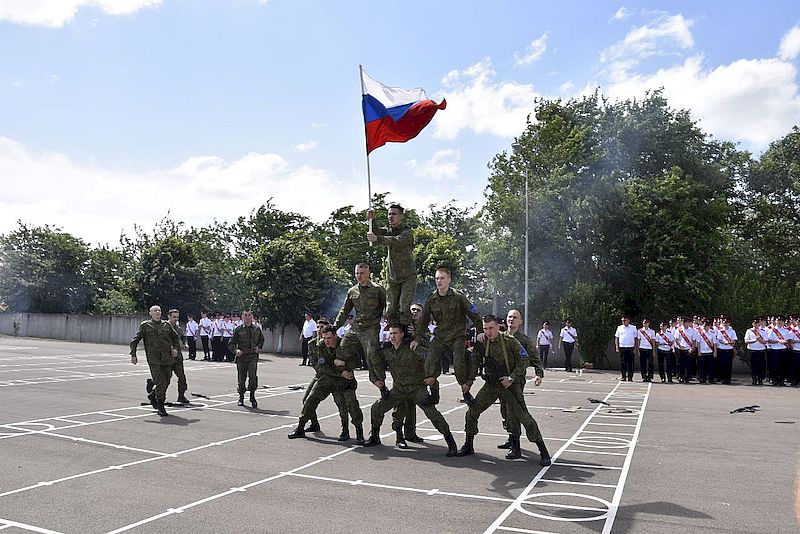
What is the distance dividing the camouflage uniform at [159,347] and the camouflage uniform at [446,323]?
602cm

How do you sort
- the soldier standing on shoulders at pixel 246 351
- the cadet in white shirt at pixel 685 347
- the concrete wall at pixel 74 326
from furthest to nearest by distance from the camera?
the concrete wall at pixel 74 326
the cadet in white shirt at pixel 685 347
the soldier standing on shoulders at pixel 246 351

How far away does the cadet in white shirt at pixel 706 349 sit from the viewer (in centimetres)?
2145

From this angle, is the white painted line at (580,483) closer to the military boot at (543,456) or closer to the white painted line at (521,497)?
the white painted line at (521,497)

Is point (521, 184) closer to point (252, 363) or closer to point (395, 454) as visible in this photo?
point (252, 363)

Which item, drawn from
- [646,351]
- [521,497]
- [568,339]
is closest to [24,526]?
[521,497]

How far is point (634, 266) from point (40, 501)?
26.4m

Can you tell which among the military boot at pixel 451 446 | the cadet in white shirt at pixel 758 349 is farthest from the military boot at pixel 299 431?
the cadet in white shirt at pixel 758 349

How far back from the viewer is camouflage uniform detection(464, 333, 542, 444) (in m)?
9.37

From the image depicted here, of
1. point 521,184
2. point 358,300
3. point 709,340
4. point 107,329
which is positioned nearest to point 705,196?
point 521,184

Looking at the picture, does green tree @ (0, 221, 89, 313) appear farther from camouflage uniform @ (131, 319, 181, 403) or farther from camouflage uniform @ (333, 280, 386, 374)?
camouflage uniform @ (333, 280, 386, 374)

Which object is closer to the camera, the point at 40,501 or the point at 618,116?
the point at 40,501

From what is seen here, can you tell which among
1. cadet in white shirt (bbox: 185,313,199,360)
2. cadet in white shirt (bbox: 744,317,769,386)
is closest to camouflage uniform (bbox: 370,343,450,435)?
cadet in white shirt (bbox: 744,317,769,386)

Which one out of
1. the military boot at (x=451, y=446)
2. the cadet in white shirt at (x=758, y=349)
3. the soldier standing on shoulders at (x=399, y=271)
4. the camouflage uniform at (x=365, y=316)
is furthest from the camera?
the cadet in white shirt at (x=758, y=349)

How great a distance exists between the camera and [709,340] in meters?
21.5
